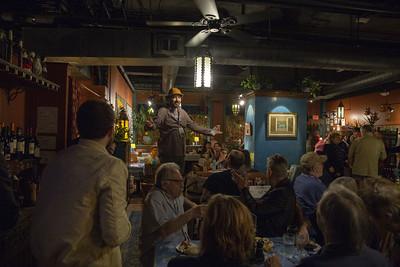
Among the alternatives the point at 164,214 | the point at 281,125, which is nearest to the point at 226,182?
the point at 164,214

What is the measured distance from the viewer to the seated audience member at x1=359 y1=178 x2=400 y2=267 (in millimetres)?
1941

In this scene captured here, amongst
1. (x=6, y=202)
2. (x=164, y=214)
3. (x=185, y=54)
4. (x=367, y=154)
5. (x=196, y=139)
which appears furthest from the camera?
(x=196, y=139)

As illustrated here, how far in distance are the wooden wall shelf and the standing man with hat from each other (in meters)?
1.34

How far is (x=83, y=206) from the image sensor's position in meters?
1.58

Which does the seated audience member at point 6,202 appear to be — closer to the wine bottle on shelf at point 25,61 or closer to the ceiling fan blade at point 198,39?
the wine bottle on shelf at point 25,61

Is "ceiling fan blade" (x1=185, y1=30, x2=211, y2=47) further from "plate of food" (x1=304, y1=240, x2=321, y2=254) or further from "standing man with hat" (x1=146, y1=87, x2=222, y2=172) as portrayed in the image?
"plate of food" (x1=304, y1=240, x2=321, y2=254)

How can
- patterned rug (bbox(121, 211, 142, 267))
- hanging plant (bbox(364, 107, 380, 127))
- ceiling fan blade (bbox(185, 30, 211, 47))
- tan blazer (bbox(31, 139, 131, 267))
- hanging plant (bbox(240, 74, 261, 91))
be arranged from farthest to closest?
hanging plant (bbox(364, 107, 380, 127)) → hanging plant (bbox(240, 74, 261, 91)) → ceiling fan blade (bbox(185, 30, 211, 47)) → patterned rug (bbox(121, 211, 142, 267)) → tan blazer (bbox(31, 139, 131, 267))

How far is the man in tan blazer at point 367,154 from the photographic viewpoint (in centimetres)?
639

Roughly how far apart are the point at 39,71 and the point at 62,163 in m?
2.48

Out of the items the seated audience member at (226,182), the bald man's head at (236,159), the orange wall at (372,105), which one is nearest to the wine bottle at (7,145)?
the seated audience member at (226,182)

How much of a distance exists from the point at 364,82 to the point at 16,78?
7245 millimetres

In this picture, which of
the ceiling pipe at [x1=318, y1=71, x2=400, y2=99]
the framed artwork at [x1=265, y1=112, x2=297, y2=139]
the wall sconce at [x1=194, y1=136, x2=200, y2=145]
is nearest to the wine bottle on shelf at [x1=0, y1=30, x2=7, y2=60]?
the framed artwork at [x1=265, y1=112, x2=297, y2=139]

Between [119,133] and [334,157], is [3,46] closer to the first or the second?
[119,133]

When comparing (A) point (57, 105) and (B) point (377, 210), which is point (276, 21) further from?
(B) point (377, 210)
